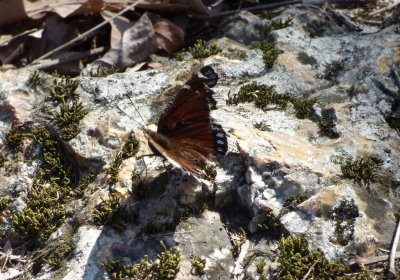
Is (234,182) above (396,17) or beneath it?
beneath

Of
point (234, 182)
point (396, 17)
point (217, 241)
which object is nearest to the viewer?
point (217, 241)

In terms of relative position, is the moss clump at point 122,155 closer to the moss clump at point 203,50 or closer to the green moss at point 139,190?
the green moss at point 139,190

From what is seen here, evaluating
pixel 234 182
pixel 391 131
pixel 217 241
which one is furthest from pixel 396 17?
pixel 217 241

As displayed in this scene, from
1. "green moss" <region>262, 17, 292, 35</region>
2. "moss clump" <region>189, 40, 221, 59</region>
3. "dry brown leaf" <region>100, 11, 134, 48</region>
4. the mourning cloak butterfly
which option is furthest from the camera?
"green moss" <region>262, 17, 292, 35</region>

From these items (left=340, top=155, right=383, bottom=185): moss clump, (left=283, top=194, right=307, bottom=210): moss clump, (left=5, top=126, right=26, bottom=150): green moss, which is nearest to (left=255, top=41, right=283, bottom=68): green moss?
(left=340, top=155, right=383, bottom=185): moss clump

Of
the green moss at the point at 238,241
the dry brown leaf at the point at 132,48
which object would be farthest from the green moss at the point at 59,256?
the dry brown leaf at the point at 132,48

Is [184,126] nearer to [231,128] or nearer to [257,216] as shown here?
[231,128]

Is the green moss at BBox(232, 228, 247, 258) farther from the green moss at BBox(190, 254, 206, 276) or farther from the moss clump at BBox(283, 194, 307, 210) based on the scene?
the moss clump at BBox(283, 194, 307, 210)

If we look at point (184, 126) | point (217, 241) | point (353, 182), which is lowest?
point (217, 241)
